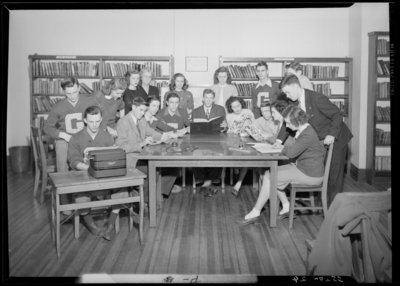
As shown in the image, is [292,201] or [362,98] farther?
[362,98]

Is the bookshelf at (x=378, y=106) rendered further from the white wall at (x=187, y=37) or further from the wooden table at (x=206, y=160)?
the wooden table at (x=206, y=160)

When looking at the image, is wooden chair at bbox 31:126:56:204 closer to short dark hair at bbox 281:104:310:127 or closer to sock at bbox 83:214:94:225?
sock at bbox 83:214:94:225

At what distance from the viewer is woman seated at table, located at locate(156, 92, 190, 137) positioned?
5633 millimetres

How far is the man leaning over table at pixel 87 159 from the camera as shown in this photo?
4023mm

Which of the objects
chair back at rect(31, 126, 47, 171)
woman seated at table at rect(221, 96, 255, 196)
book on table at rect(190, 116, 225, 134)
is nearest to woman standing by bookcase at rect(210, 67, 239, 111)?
woman seated at table at rect(221, 96, 255, 196)

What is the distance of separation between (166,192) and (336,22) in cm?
423

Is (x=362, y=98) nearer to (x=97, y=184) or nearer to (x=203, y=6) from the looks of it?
(x=203, y=6)

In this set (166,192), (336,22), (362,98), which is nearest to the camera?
(166,192)

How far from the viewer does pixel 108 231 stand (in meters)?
4.04

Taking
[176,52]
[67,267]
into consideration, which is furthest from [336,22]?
[67,267]

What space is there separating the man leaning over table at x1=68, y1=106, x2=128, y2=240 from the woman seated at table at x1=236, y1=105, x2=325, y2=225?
49.2 inches

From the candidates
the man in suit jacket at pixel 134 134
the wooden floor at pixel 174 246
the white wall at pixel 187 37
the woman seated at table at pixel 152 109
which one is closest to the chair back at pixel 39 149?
the wooden floor at pixel 174 246

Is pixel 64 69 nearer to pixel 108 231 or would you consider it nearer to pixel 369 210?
pixel 108 231
